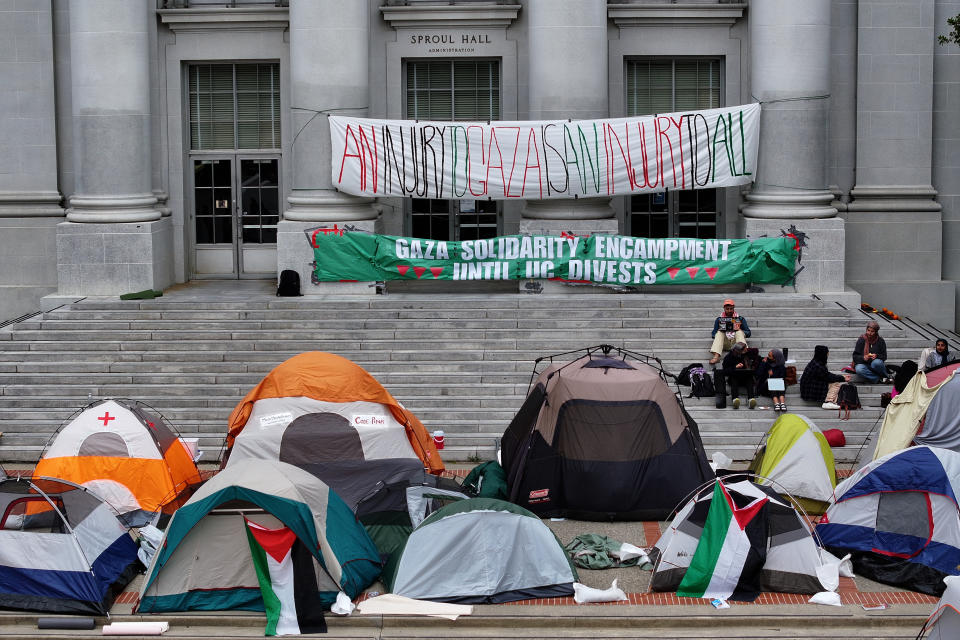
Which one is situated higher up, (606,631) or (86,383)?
(86,383)

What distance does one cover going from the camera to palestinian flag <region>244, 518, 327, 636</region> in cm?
1552

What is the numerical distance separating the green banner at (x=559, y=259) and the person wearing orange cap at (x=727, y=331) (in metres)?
2.83

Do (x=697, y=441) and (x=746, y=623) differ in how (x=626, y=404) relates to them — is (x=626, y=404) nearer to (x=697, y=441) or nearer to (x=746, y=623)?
(x=697, y=441)

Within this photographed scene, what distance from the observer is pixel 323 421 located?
19547 millimetres

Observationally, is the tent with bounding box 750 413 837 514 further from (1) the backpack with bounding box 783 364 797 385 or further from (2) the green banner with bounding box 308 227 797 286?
(2) the green banner with bounding box 308 227 797 286

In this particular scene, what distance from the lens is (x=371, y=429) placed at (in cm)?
1966

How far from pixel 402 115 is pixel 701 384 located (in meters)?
10.1

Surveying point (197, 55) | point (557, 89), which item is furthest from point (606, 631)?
point (197, 55)

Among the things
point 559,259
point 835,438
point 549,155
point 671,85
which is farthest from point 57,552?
point 671,85

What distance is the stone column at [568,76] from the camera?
27.3 meters

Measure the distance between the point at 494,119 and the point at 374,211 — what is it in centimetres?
351

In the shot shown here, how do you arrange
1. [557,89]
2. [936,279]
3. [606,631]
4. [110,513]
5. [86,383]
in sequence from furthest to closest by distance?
[936,279]
[557,89]
[86,383]
[110,513]
[606,631]

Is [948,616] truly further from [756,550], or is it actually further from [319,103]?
[319,103]

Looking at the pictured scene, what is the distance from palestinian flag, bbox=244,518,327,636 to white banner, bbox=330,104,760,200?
41.5ft
